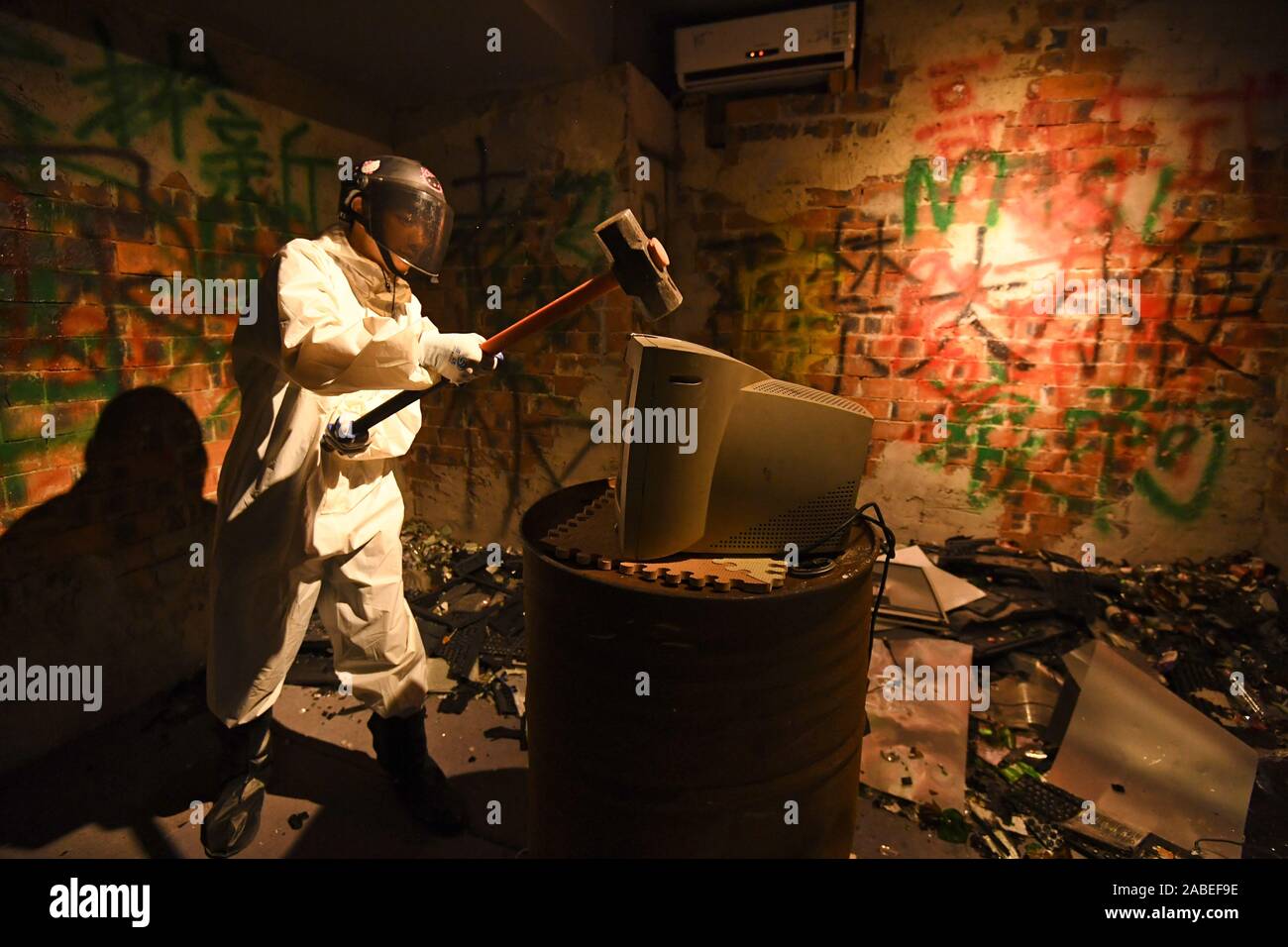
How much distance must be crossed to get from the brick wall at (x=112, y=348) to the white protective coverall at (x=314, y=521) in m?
0.77

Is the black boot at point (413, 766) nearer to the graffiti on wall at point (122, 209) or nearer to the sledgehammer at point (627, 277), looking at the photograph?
the sledgehammer at point (627, 277)

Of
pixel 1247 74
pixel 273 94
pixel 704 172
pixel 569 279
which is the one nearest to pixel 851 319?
pixel 704 172

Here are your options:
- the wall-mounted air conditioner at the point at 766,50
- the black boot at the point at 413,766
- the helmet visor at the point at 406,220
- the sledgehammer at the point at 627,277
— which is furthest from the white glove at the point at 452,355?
the wall-mounted air conditioner at the point at 766,50

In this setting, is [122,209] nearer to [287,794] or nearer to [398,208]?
[398,208]

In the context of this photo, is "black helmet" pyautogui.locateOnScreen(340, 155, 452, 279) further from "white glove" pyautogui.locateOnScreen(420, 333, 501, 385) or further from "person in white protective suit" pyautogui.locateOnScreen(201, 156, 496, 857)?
"white glove" pyautogui.locateOnScreen(420, 333, 501, 385)

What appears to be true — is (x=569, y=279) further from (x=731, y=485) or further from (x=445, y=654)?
(x=731, y=485)

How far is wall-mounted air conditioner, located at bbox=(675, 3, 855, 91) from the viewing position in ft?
9.88

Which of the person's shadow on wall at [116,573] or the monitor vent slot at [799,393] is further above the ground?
the monitor vent slot at [799,393]

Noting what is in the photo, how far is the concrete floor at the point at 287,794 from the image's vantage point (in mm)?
1888

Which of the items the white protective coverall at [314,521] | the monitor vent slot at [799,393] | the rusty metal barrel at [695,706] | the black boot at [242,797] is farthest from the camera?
the black boot at [242,797]

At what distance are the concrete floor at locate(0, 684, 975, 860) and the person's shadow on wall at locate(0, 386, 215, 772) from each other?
5.1 inches

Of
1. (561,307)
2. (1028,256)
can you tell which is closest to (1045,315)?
(1028,256)

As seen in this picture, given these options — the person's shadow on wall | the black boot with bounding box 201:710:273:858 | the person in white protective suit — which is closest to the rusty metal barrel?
the person in white protective suit

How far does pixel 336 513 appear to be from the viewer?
6.05ft
